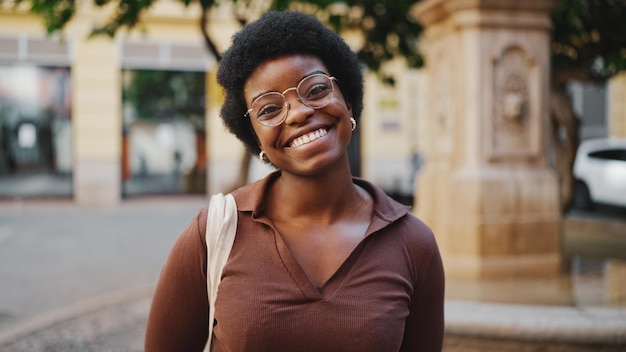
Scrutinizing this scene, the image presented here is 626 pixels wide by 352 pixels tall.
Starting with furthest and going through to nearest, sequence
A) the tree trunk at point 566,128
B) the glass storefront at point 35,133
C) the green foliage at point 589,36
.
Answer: the glass storefront at point 35,133 < the tree trunk at point 566,128 < the green foliage at point 589,36

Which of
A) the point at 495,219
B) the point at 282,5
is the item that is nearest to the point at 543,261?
the point at 495,219

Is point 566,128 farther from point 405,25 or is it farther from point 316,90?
point 316,90

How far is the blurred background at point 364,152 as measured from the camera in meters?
6.20

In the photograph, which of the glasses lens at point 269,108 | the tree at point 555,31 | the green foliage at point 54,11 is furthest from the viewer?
the tree at point 555,31

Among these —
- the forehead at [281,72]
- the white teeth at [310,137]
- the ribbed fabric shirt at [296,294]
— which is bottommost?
the ribbed fabric shirt at [296,294]

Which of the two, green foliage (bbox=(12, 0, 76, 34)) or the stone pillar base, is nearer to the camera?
the stone pillar base

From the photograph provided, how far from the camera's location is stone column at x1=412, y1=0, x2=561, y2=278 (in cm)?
622

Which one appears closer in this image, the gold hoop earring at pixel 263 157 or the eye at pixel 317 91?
the eye at pixel 317 91

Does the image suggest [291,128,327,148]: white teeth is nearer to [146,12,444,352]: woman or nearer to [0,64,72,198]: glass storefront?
[146,12,444,352]: woman

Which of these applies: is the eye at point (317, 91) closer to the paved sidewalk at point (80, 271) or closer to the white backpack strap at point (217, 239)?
the white backpack strap at point (217, 239)

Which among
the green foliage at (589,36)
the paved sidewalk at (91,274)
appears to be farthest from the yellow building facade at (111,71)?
the green foliage at (589,36)

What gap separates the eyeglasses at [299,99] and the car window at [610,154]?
617 inches

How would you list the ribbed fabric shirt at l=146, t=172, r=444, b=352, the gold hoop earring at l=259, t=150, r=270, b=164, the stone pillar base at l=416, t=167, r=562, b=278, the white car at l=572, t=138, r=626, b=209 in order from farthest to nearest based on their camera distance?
1. the white car at l=572, t=138, r=626, b=209
2. the stone pillar base at l=416, t=167, r=562, b=278
3. the gold hoop earring at l=259, t=150, r=270, b=164
4. the ribbed fabric shirt at l=146, t=172, r=444, b=352

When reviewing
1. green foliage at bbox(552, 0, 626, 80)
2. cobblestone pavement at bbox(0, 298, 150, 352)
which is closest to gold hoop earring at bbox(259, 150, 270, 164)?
cobblestone pavement at bbox(0, 298, 150, 352)
